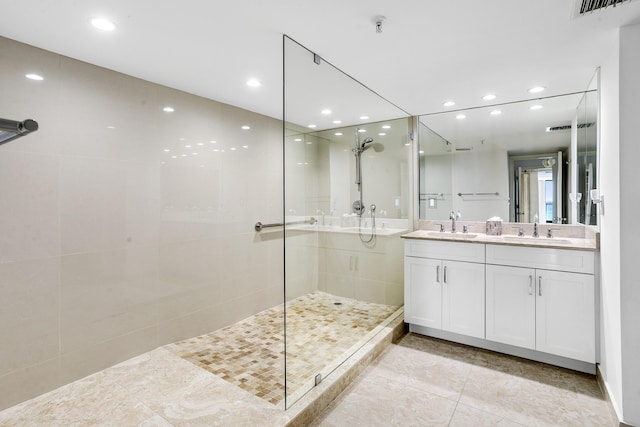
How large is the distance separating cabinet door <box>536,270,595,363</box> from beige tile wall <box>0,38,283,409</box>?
2.58 metres

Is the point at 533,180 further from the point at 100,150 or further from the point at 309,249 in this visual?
the point at 100,150

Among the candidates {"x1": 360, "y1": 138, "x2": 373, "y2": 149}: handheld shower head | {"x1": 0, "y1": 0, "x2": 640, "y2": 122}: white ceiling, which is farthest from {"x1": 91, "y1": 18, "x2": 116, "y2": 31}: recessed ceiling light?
{"x1": 360, "y1": 138, "x2": 373, "y2": 149}: handheld shower head

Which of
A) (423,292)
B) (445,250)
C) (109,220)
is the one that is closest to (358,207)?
(445,250)

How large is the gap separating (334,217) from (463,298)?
1.39m

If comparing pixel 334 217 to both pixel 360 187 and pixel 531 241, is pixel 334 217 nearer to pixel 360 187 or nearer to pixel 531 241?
pixel 360 187

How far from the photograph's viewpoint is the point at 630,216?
1854mm

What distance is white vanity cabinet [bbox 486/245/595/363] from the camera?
2.43 m

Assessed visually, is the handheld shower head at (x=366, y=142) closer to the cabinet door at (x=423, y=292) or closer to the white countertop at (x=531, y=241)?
the white countertop at (x=531, y=241)

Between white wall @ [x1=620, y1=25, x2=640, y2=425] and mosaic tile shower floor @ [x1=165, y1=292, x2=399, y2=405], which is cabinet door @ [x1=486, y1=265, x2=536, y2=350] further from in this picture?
mosaic tile shower floor @ [x1=165, y1=292, x2=399, y2=405]

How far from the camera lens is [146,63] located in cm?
229

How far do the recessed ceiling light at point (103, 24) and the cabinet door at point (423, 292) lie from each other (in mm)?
2776

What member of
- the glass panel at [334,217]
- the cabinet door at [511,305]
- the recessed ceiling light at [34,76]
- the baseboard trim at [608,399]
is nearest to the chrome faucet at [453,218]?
the glass panel at [334,217]

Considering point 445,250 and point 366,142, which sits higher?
point 366,142

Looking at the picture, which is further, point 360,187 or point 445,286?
point 445,286
